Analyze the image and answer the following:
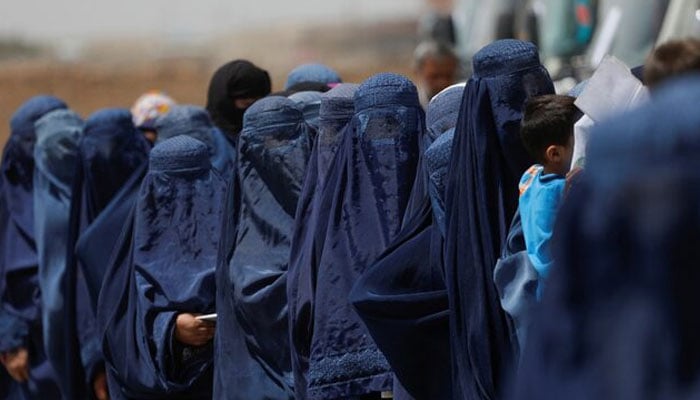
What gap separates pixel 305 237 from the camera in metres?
5.00

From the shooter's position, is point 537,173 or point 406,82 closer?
point 537,173

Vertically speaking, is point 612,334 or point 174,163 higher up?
point 612,334

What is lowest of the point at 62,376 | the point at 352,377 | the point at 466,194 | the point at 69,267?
the point at 62,376

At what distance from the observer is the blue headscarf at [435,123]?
4629 mm

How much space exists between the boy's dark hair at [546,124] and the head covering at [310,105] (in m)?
1.74

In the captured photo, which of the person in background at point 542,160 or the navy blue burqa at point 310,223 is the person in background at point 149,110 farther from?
the person in background at point 542,160

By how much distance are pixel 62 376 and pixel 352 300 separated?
2673 mm

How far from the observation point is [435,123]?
474cm

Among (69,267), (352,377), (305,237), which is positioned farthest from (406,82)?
(69,267)

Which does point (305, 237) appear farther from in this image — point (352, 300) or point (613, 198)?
point (613, 198)

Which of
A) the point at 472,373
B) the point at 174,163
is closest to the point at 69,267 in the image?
the point at 174,163

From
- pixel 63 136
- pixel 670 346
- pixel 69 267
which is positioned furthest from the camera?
pixel 63 136

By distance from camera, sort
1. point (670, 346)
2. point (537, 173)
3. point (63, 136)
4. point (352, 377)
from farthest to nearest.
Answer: point (63, 136)
point (352, 377)
point (537, 173)
point (670, 346)

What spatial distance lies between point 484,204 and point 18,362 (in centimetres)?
376
